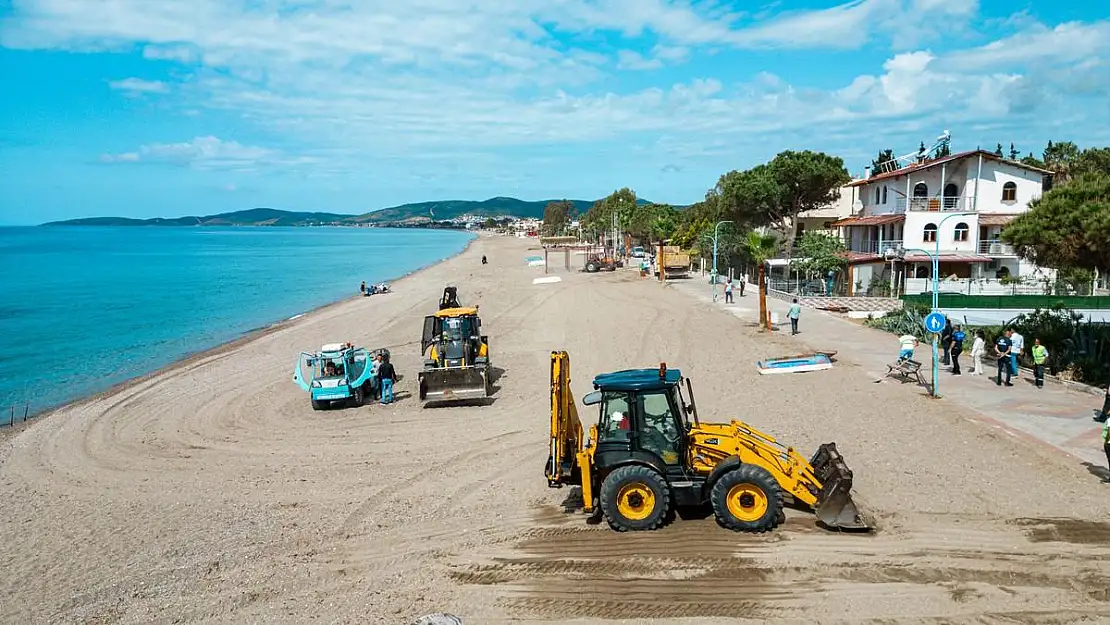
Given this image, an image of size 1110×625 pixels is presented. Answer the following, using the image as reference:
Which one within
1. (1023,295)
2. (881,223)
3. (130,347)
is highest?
(881,223)

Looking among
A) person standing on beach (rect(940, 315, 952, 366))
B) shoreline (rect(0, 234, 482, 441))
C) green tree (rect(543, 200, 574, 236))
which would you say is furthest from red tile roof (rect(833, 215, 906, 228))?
green tree (rect(543, 200, 574, 236))

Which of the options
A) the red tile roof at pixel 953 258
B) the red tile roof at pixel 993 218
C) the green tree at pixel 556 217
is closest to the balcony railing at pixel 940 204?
the red tile roof at pixel 993 218

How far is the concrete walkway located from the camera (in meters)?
12.6

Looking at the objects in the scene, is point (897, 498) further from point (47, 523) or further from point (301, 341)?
point (301, 341)

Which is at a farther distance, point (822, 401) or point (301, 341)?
point (301, 341)

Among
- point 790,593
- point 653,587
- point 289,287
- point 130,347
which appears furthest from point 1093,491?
point 289,287

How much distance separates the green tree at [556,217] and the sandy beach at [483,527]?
147703 mm

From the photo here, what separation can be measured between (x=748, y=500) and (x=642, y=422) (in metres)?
1.57

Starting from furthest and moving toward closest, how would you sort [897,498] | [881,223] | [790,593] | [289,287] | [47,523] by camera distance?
[289,287]
[881,223]
[47,523]
[897,498]
[790,593]

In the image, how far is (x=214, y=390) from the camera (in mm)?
19797

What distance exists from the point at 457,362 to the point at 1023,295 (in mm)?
25149

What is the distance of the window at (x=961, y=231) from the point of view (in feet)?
120

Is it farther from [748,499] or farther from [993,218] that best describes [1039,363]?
[993,218]

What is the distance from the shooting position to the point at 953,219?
3672 centimetres
